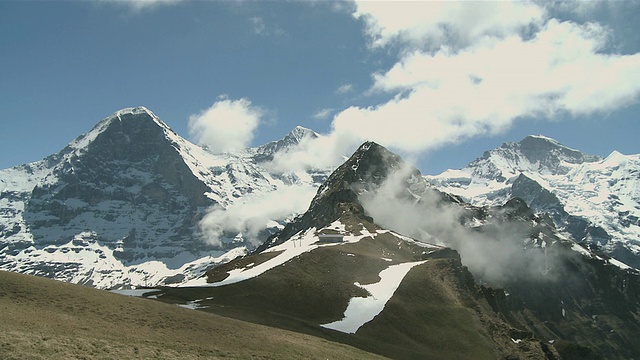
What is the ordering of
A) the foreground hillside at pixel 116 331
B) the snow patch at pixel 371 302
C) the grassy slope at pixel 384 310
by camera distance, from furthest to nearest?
1. the snow patch at pixel 371 302
2. the grassy slope at pixel 384 310
3. the foreground hillside at pixel 116 331

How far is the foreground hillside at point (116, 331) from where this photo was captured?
44.2 meters

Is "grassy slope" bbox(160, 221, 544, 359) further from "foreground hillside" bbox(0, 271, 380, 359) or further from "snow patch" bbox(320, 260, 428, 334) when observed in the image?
"foreground hillside" bbox(0, 271, 380, 359)

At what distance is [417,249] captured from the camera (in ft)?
642

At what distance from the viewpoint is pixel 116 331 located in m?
51.3

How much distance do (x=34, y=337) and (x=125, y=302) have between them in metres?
19.3

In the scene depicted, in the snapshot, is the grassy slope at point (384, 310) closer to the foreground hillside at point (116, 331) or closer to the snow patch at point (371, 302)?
the snow patch at point (371, 302)

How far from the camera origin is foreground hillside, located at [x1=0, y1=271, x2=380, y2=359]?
44156 mm

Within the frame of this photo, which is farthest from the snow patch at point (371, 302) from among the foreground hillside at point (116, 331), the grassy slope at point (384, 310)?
the foreground hillside at point (116, 331)

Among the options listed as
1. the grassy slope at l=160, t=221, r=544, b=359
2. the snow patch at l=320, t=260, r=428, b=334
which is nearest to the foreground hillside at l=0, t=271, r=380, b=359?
the grassy slope at l=160, t=221, r=544, b=359

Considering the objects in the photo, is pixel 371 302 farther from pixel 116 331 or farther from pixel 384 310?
pixel 116 331

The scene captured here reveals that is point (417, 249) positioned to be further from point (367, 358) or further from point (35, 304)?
point (35, 304)

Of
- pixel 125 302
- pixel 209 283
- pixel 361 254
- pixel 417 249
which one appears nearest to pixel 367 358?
pixel 125 302

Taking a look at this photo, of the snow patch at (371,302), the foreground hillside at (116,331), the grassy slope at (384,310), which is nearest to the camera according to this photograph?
the foreground hillside at (116,331)

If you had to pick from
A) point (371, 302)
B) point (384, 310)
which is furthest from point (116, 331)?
point (371, 302)
